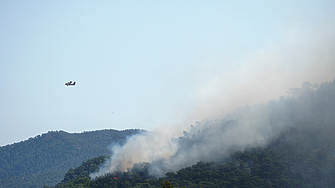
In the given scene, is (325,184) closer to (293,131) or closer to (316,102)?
(293,131)

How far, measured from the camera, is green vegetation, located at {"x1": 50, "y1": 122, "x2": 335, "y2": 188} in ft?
338

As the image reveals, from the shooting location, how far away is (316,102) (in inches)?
5822

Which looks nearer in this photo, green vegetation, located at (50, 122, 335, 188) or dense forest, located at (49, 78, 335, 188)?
green vegetation, located at (50, 122, 335, 188)

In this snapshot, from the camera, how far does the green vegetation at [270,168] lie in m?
103

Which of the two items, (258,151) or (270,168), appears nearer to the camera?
(270,168)

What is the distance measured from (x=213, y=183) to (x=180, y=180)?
11.4 metres

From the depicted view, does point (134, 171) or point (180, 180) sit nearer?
point (180, 180)

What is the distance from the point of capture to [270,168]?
10881 cm

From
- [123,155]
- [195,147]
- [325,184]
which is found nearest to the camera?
[325,184]

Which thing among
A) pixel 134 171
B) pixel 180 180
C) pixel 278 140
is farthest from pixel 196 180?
pixel 278 140

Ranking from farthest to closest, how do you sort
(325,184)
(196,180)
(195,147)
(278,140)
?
(195,147) < (278,140) < (196,180) < (325,184)

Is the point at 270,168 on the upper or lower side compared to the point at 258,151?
lower

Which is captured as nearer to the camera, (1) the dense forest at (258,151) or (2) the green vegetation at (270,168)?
(2) the green vegetation at (270,168)

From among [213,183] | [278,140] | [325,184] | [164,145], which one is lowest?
[325,184]
